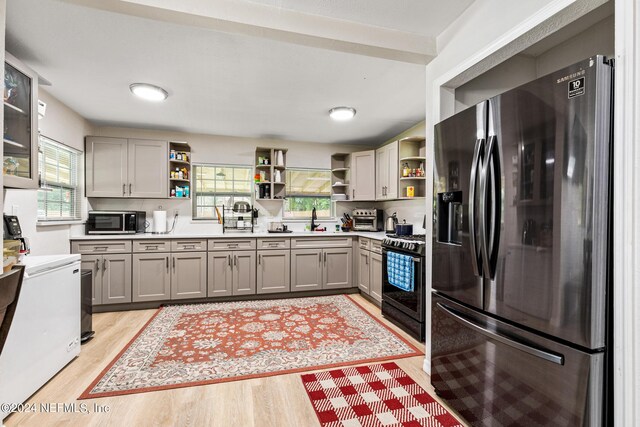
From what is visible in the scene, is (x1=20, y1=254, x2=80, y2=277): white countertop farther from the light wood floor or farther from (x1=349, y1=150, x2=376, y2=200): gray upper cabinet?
(x1=349, y1=150, x2=376, y2=200): gray upper cabinet

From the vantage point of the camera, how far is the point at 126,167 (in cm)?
399

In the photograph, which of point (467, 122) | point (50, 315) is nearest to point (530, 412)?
point (467, 122)

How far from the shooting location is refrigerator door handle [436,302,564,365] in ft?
3.99

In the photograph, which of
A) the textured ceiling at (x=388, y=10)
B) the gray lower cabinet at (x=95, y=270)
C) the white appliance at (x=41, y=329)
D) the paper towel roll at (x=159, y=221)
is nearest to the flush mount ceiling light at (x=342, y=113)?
the textured ceiling at (x=388, y=10)

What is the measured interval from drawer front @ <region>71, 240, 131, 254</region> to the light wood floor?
1.52 m

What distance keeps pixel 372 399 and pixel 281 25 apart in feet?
8.12

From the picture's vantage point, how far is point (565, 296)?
1.17m

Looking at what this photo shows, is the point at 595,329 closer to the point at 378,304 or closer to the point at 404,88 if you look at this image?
the point at 404,88

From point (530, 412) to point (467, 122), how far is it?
1467 mm

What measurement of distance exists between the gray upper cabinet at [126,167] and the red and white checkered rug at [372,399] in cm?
339

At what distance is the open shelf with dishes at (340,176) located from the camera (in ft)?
16.3

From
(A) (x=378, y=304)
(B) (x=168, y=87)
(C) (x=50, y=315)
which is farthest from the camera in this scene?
(A) (x=378, y=304)

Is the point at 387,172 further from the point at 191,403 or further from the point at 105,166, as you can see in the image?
the point at 105,166

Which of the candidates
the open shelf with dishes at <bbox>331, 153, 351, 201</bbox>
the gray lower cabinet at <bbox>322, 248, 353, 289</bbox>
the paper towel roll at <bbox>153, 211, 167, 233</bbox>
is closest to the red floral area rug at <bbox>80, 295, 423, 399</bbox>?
the gray lower cabinet at <bbox>322, 248, 353, 289</bbox>
